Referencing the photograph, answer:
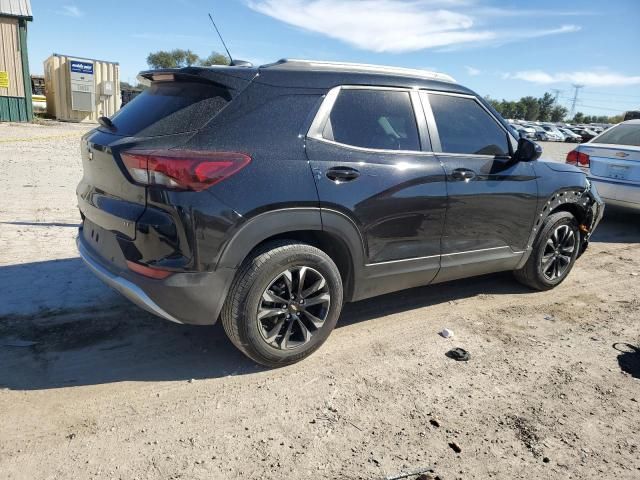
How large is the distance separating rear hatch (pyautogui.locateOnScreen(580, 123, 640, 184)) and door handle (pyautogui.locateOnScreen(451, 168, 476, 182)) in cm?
466

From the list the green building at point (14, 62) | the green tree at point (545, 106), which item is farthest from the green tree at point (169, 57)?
the green tree at point (545, 106)

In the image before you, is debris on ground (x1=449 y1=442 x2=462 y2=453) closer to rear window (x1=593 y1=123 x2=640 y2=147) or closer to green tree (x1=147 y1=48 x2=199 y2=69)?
rear window (x1=593 y1=123 x2=640 y2=147)

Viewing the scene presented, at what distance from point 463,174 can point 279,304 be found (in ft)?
6.09

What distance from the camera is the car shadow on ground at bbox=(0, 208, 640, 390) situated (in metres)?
3.18

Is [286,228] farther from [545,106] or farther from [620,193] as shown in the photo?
[545,106]

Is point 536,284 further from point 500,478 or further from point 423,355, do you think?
point 500,478

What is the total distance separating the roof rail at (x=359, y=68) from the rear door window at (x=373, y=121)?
18cm

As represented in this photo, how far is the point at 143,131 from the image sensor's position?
3059 mm

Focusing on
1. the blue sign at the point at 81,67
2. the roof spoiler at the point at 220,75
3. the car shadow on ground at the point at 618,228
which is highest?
the blue sign at the point at 81,67

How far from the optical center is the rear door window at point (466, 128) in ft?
13.0

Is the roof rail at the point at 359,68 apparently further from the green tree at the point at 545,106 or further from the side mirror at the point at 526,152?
the green tree at the point at 545,106

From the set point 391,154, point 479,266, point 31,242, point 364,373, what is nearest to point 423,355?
point 364,373

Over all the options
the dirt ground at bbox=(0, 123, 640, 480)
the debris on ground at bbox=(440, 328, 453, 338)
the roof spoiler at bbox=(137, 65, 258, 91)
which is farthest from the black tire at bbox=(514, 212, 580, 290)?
the roof spoiler at bbox=(137, 65, 258, 91)

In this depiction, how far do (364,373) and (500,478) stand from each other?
1104 millimetres
